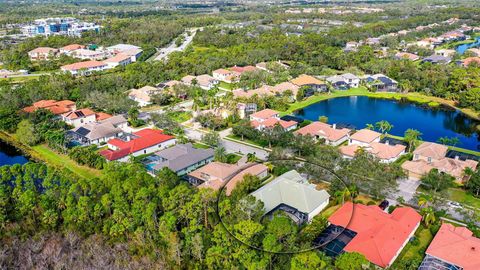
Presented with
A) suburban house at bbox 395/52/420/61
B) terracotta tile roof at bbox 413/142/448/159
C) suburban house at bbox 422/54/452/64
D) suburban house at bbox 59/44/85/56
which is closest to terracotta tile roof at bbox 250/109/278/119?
terracotta tile roof at bbox 413/142/448/159

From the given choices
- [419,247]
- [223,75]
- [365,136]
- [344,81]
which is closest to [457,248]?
[419,247]

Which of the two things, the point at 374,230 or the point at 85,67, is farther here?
the point at 85,67

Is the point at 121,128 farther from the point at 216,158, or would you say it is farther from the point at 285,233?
the point at 285,233

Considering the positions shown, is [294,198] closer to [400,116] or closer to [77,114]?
[77,114]

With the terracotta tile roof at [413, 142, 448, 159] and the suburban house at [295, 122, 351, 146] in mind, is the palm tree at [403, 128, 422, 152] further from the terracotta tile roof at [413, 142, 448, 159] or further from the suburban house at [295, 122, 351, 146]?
the suburban house at [295, 122, 351, 146]

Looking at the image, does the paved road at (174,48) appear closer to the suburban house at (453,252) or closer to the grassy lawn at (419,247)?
the grassy lawn at (419,247)

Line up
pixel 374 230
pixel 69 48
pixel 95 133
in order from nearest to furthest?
pixel 374 230, pixel 95 133, pixel 69 48

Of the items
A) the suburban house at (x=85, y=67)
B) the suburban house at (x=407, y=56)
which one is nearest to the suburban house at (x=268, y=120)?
the suburban house at (x=85, y=67)

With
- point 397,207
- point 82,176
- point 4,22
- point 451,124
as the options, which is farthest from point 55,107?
point 4,22
